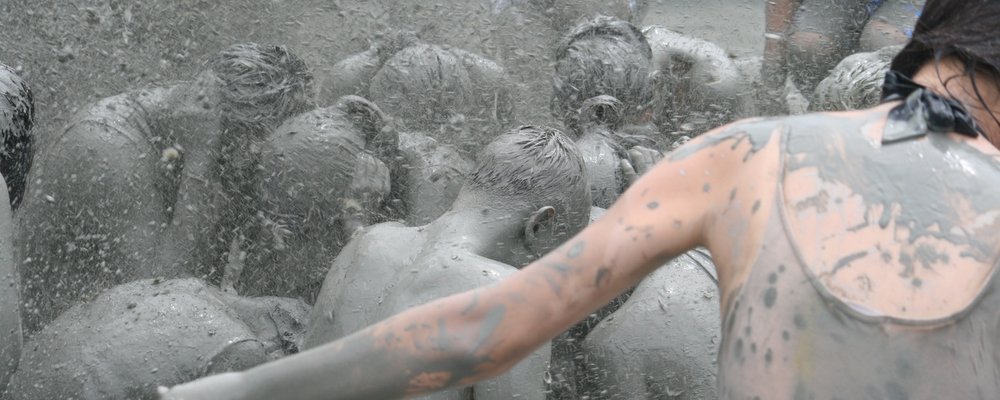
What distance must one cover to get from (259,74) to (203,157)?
1.11 feet

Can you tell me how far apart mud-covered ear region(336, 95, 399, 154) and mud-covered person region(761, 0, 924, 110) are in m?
1.86

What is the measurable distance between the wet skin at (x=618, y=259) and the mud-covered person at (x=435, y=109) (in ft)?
8.16

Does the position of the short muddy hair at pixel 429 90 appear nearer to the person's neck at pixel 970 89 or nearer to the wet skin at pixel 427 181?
the wet skin at pixel 427 181

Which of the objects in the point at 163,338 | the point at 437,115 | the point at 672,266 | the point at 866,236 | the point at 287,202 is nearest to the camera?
the point at 866,236

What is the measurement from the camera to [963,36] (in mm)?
1594

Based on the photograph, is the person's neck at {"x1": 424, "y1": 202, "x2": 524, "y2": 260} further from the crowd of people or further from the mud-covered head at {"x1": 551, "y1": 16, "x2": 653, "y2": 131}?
the mud-covered head at {"x1": 551, "y1": 16, "x2": 653, "y2": 131}

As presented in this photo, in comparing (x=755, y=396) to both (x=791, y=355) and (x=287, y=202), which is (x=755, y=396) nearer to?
(x=791, y=355)

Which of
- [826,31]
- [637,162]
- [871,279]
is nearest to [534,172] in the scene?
[637,162]

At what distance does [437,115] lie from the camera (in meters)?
4.59

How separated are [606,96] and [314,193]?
1.14m

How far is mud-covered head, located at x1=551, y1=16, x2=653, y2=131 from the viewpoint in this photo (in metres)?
4.59

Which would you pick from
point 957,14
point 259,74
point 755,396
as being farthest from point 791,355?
point 259,74

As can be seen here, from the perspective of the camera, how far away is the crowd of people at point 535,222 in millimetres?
1476

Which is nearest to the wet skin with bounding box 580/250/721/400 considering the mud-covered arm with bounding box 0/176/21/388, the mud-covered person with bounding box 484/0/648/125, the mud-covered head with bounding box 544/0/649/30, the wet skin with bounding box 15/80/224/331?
the mud-covered arm with bounding box 0/176/21/388
